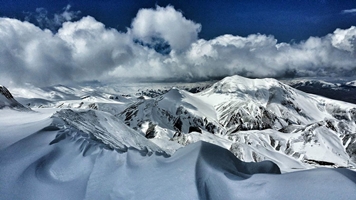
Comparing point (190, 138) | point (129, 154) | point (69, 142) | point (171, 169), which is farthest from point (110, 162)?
point (190, 138)

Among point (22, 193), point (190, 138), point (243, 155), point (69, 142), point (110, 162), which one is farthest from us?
point (190, 138)

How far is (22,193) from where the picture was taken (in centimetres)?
702

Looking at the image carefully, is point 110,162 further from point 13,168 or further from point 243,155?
point 243,155

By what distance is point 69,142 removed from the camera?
1216cm

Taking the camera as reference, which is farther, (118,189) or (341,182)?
(118,189)

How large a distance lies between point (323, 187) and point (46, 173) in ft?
27.6

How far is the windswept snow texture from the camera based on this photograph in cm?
538

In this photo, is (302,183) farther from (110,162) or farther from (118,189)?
(110,162)

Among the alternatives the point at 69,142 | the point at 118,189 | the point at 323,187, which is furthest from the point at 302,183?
the point at 69,142

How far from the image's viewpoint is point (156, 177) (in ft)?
24.6

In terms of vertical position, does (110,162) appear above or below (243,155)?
above

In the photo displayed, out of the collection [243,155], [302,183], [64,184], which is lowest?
[243,155]

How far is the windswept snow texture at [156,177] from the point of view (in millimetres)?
5383

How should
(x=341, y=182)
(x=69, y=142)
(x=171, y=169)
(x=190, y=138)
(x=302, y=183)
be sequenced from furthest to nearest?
(x=190, y=138), (x=69, y=142), (x=171, y=169), (x=302, y=183), (x=341, y=182)
